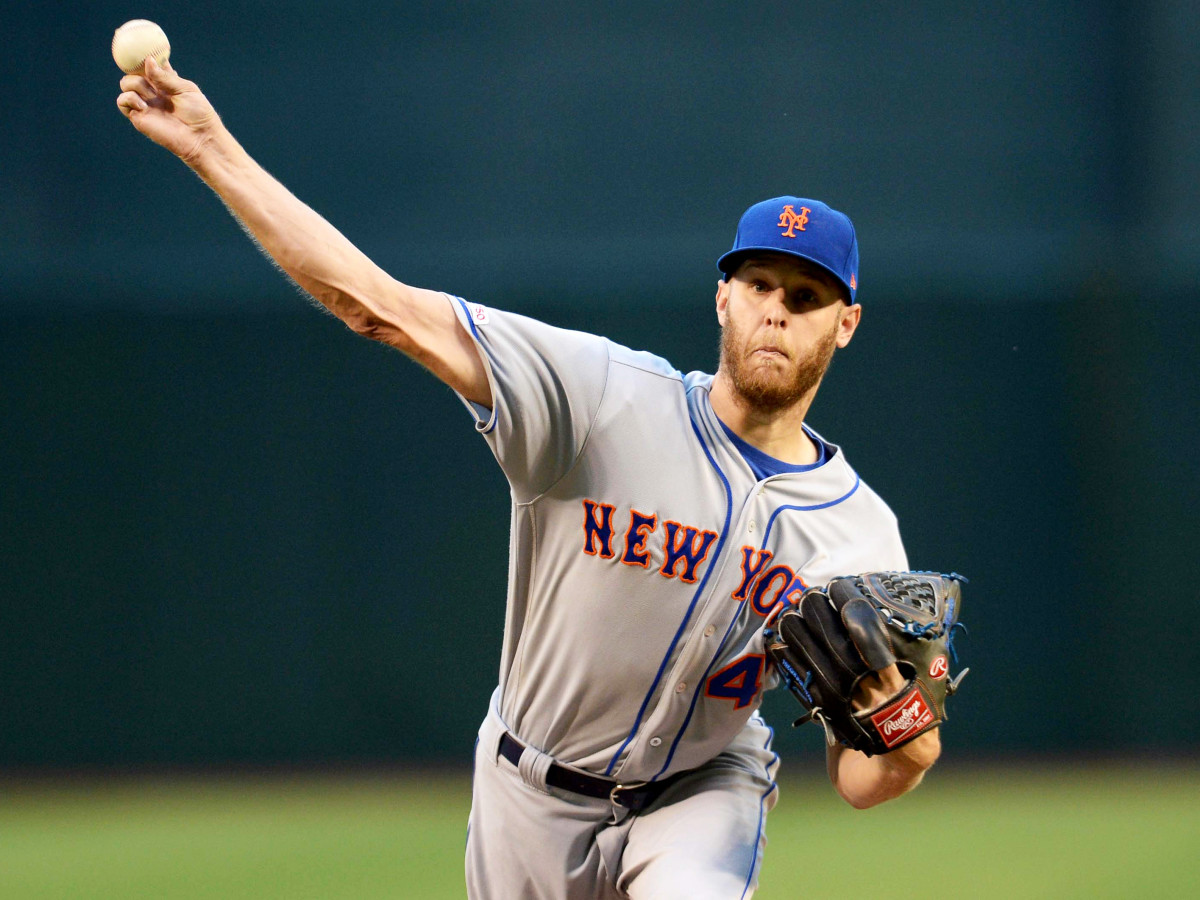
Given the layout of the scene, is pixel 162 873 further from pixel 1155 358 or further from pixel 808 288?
pixel 1155 358

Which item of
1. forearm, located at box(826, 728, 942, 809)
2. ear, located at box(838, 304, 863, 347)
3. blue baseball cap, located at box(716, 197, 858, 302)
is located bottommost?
forearm, located at box(826, 728, 942, 809)

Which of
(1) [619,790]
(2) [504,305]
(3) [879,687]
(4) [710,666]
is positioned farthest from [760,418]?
(2) [504,305]

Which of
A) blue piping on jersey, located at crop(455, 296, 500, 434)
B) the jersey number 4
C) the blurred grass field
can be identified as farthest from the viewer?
the blurred grass field

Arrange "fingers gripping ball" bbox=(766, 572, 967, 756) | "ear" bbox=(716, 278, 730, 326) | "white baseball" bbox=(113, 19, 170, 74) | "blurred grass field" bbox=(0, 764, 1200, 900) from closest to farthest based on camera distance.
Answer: "white baseball" bbox=(113, 19, 170, 74) → "fingers gripping ball" bbox=(766, 572, 967, 756) → "ear" bbox=(716, 278, 730, 326) → "blurred grass field" bbox=(0, 764, 1200, 900)

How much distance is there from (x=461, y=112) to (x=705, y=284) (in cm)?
168

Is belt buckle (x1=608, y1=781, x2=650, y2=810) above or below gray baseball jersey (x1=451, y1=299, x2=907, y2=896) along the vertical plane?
below

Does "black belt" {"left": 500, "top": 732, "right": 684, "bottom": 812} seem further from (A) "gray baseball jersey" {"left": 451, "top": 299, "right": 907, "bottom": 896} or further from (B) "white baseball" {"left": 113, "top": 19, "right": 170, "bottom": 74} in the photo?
(B) "white baseball" {"left": 113, "top": 19, "right": 170, "bottom": 74}

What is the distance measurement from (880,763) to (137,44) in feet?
6.63

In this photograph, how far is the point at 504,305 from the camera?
6.90m

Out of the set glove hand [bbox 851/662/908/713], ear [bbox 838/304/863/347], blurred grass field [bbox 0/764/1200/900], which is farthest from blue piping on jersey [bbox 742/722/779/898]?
blurred grass field [bbox 0/764/1200/900]

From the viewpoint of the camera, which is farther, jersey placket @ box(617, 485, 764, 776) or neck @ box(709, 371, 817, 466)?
neck @ box(709, 371, 817, 466)

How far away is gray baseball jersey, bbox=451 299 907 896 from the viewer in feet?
8.98

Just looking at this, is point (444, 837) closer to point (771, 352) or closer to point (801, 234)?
point (771, 352)

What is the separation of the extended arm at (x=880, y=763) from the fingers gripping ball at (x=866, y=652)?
2cm
